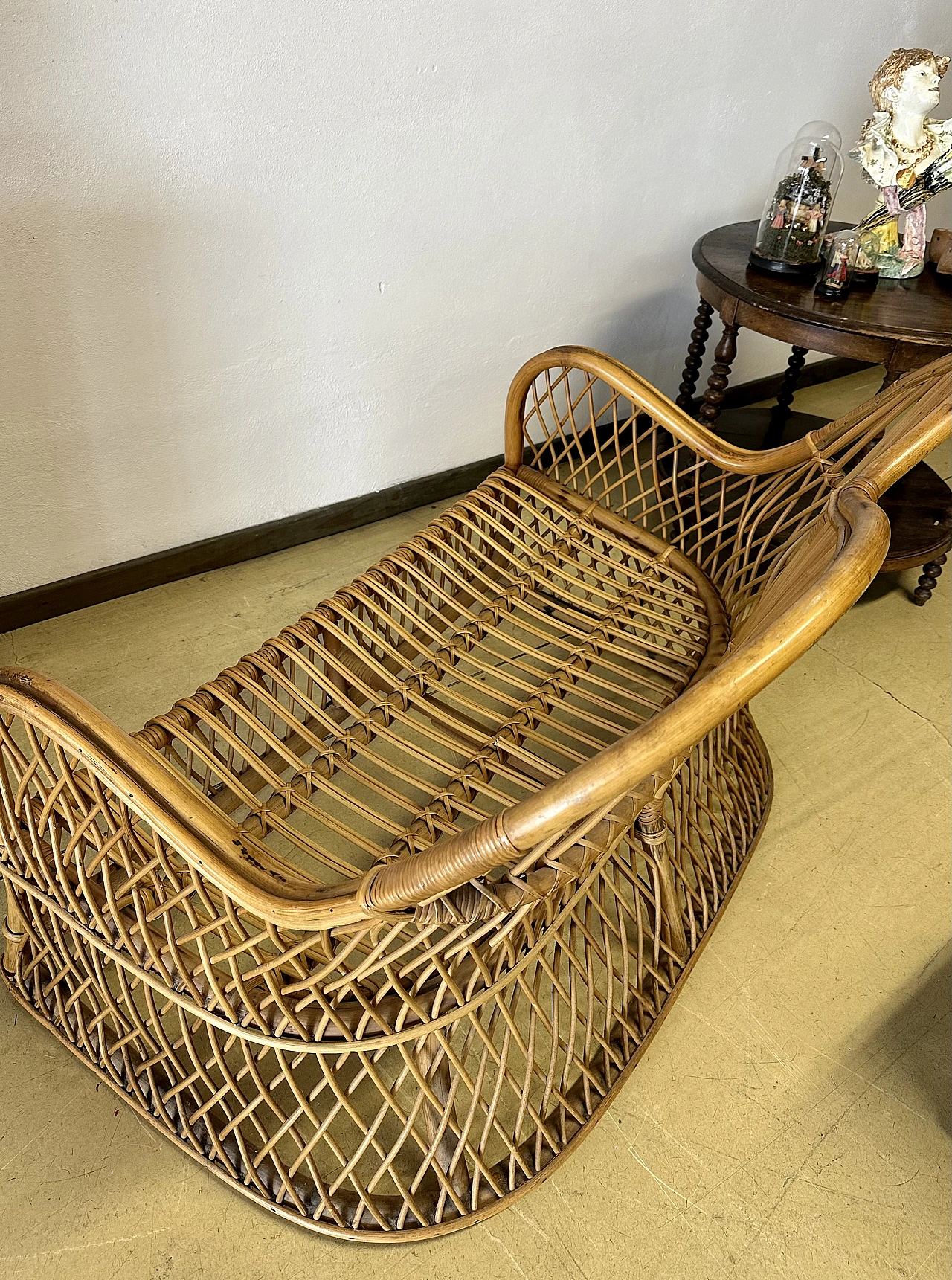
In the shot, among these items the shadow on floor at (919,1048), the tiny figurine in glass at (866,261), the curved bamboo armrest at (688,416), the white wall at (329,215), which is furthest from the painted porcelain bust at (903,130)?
the shadow on floor at (919,1048)

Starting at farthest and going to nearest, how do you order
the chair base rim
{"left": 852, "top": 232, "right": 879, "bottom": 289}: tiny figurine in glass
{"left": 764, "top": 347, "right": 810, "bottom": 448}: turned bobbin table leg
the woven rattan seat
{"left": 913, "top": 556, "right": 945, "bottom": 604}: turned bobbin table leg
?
{"left": 764, "top": 347, "right": 810, "bottom": 448}: turned bobbin table leg → {"left": 913, "top": 556, "right": 945, "bottom": 604}: turned bobbin table leg → {"left": 852, "top": 232, "right": 879, "bottom": 289}: tiny figurine in glass → the woven rattan seat → the chair base rim

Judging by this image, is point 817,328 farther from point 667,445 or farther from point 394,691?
point 394,691

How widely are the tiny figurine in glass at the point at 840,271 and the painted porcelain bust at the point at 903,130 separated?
0.08m

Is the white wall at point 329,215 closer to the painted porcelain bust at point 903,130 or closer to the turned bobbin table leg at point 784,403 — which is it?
the turned bobbin table leg at point 784,403

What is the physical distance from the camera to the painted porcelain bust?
1595 mm

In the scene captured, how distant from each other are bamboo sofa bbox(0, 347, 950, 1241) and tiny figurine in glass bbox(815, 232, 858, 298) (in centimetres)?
41

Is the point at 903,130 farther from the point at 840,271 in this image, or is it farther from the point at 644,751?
the point at 644,751

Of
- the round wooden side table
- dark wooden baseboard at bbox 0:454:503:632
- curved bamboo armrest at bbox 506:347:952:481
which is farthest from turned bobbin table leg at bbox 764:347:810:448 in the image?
curved bamboo armrest at bbox 506:347:952:481

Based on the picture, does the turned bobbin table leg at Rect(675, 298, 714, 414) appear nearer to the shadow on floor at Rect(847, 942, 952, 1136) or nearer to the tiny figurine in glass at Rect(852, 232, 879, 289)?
the tiny figurine in glass at Rect(852, 232, 879, 289)

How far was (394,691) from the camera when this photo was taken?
1248mm

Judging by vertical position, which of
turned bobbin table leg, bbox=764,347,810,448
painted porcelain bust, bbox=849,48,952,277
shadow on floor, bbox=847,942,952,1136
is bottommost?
shadow on floor, bbox=847,942,952,1136

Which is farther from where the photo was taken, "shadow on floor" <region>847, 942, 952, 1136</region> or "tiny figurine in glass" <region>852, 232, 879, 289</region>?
"tiny figurine in glass" <region>852, 232, 879, 289</region>

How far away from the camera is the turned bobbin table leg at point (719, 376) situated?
73.5 inches

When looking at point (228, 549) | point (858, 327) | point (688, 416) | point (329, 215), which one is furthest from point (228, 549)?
point (858, 327)
